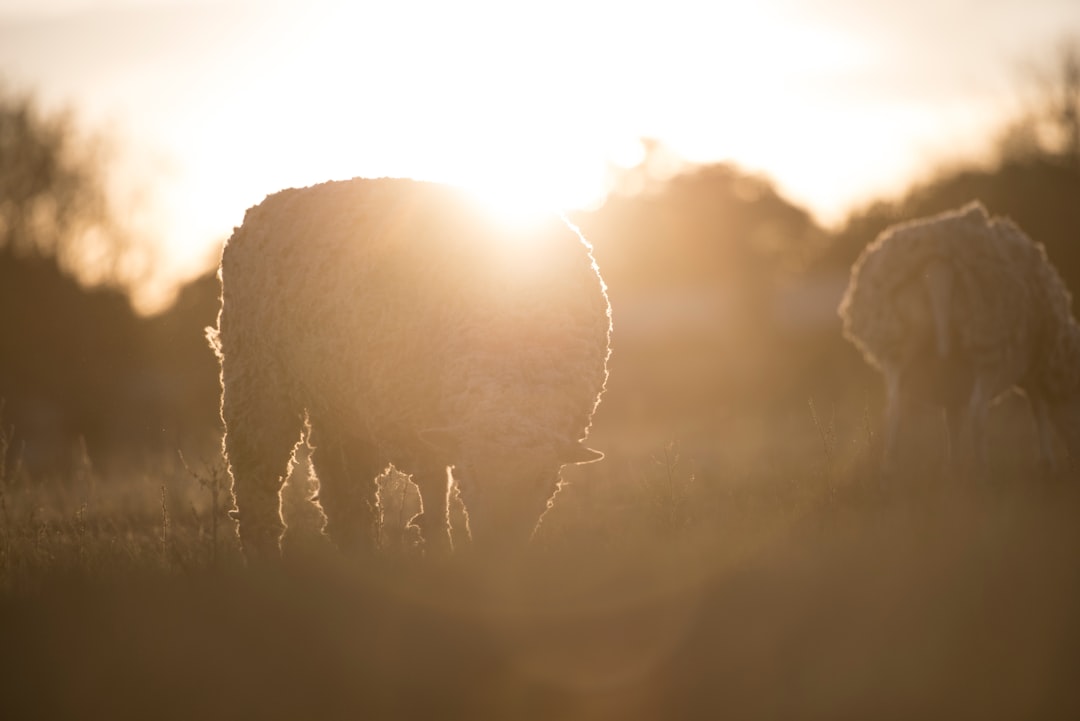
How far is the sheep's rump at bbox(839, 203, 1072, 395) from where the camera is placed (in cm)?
1049

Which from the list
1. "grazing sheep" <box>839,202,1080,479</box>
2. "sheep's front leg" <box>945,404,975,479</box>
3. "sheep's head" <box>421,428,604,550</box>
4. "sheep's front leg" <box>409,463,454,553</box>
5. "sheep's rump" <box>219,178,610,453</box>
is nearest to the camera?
"sheep's head" <box>421,428,604,550</box>

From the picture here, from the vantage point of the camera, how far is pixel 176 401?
68.0 ft

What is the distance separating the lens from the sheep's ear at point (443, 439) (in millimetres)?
Answer: 6348

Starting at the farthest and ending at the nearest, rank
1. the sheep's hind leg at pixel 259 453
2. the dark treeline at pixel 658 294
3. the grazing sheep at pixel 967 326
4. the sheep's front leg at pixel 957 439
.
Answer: the dark treeline at pixel 658 294 → the sheep's front leg at pixel 957 439 → the grazing sheep at pixel 967 326 → the sheep's hind leg at pixel 259 453

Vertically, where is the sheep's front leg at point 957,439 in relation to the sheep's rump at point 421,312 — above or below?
below

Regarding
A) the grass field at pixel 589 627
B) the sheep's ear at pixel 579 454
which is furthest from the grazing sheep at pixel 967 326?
the sheep's ear at pixel 579 454

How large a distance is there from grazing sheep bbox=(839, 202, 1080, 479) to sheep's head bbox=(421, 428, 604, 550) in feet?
16.3

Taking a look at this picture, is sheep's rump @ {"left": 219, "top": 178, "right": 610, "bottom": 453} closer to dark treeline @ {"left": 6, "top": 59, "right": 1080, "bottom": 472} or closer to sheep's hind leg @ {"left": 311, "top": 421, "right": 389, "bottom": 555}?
sheep's hind leg @ {"left": 311, "top": 421, "right": 389, "bottom": 555}

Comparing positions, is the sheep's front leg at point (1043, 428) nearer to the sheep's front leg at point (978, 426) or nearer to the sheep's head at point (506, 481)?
the sheep's front leg at point (978, 426)

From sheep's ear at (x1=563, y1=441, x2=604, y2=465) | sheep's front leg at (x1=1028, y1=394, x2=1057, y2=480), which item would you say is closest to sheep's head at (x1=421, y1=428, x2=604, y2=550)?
sheep's ear at (x1=563, y1=441, x2=604, y2=465)

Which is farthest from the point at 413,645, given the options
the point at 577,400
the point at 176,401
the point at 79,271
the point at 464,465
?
the point at 79,271

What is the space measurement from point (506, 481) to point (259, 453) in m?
2.51

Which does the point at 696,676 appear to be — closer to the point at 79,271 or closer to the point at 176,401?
the point at 176,401

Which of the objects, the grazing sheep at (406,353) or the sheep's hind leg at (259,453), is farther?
the sheep's hind leg at (259,453)
